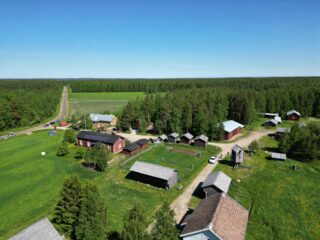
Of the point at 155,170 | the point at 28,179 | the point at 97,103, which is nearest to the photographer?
the point at 155,170

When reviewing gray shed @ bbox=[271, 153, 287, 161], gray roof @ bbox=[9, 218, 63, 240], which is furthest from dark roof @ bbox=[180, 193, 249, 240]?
gray shed @ bbox=[271, 153, 287, 161]

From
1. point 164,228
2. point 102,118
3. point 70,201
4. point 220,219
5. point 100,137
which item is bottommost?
point 102,118

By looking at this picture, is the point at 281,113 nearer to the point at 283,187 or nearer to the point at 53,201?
the point at 283,187

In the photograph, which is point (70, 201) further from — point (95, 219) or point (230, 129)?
point (230, 129)

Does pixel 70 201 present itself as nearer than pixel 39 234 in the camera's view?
No

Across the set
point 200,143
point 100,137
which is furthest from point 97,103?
point 200,143

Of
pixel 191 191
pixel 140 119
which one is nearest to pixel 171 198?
pixel 191 191

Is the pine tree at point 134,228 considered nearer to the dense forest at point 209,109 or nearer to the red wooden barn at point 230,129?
the dense forest at point 209,109

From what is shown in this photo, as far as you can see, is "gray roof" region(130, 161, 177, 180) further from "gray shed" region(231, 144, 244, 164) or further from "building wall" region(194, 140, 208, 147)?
"building wall" region(194, 140, 208, 147)
